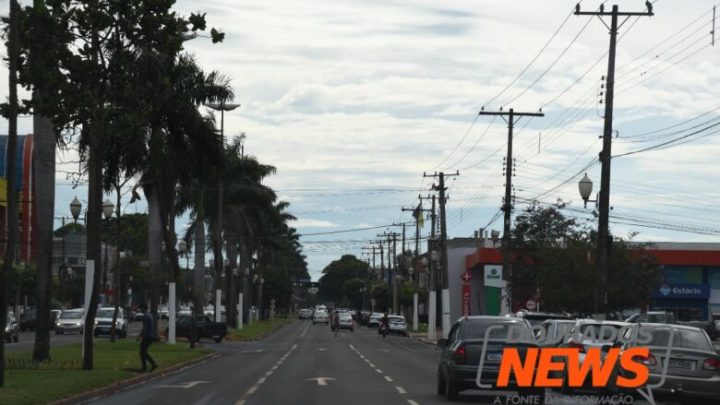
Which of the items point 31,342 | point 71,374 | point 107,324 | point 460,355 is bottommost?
point 31,342

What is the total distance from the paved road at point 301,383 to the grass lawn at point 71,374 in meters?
0.78

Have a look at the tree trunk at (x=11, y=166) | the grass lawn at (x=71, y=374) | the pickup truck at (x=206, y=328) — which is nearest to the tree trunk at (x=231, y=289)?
the pickup truck at (x=206, y=328)

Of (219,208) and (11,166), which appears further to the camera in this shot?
(219,208)

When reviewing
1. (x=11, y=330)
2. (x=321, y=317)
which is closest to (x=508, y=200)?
(x=11, y=330)

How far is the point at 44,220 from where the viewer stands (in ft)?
110

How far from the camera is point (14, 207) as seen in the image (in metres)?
23.6

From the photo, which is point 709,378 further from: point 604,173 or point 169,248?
point 169,248

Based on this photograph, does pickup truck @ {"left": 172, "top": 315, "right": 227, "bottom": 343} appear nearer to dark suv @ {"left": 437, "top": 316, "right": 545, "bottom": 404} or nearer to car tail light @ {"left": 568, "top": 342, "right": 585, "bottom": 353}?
dark suv @ {"left": 437, "top": 316, "right": 545, "bottom": 404}

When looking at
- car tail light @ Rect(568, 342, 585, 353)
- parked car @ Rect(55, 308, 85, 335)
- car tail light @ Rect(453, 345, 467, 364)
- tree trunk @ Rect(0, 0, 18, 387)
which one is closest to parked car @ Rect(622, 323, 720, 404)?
car tail light @ Rect(568, 342, 585, 353)

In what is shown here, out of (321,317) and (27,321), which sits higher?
(27,321)

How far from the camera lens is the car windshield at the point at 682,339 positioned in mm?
22347

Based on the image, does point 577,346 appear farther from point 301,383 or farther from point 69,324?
point 69,324

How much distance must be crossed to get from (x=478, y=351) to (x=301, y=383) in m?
7.62

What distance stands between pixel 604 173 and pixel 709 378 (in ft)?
50.0
